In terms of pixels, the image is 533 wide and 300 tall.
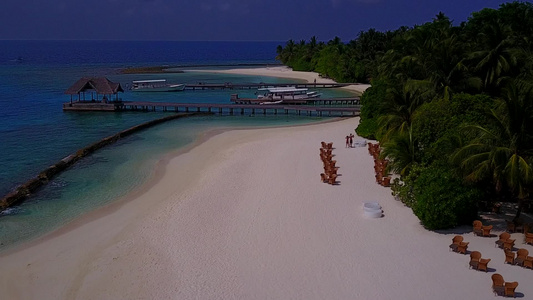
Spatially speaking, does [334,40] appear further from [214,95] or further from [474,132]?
[474,132]

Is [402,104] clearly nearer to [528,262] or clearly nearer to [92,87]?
[528,262]

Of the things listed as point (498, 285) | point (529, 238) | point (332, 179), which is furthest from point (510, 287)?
point (332, 179)

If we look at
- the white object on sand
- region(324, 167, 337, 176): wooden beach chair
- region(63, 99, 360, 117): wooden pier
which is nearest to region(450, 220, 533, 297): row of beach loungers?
the white object on sand

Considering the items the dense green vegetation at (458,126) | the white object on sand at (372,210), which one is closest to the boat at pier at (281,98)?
the dense green vegetation at (458,126)

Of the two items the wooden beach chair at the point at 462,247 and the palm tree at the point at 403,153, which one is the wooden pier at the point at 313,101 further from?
the wooden beach chair at the point at 462,247

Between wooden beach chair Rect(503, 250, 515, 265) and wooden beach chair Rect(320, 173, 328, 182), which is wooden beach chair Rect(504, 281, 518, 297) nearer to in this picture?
wooden beach chair Rect(503, 250, 515, 265)
